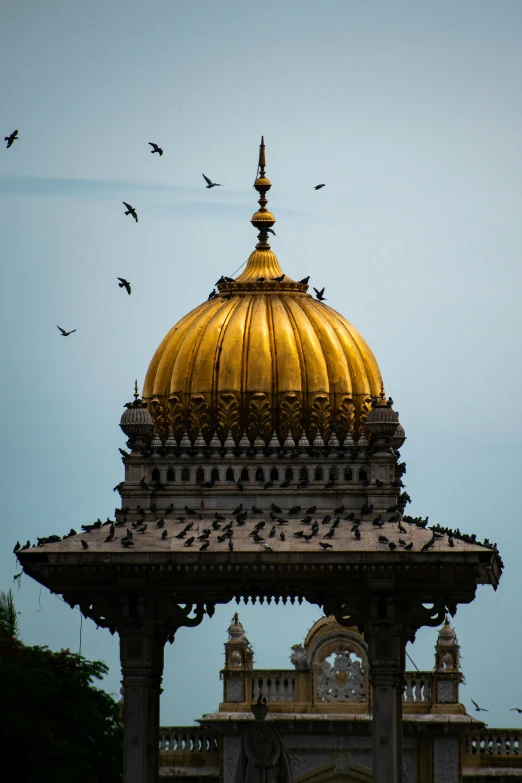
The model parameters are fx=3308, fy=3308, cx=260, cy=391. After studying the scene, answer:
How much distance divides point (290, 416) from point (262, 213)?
248 inches

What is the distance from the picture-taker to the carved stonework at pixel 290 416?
69.3 metres

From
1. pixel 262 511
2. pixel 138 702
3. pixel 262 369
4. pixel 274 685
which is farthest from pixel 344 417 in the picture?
pixel 138 702

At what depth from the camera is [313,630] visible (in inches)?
3100

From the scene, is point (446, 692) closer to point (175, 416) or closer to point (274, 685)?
point (274, 685)

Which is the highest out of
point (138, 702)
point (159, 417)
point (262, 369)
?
point (262, 369)

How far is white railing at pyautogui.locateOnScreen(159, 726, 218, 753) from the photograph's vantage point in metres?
76.8

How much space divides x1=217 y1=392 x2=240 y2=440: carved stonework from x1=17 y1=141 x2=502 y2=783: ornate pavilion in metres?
0.03

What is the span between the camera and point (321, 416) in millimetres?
69625

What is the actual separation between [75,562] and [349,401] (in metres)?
11.8

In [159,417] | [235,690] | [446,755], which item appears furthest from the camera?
[235,690]

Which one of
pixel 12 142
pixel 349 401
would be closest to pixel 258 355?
pixel 349 401

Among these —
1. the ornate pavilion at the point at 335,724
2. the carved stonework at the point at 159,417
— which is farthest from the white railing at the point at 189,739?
the carved stonework at the point at 159,417

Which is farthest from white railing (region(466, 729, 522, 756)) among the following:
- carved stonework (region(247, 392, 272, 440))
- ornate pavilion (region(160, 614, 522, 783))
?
carved stonework (region(247, 392, 272, 440))

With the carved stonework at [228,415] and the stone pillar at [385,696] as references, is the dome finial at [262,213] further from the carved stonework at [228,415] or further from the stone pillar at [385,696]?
the stone pillar at [385,696]
